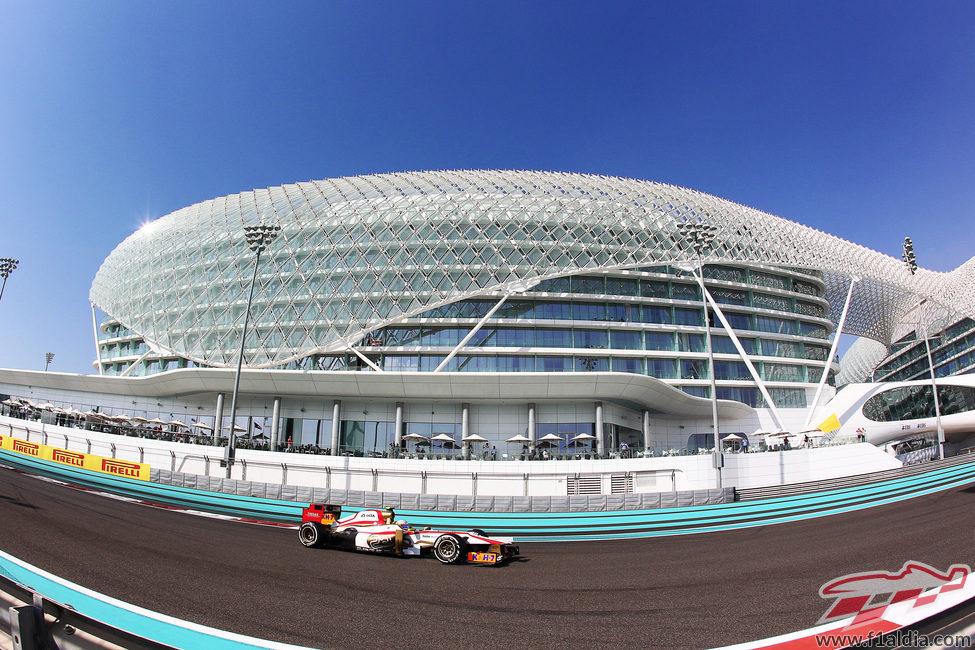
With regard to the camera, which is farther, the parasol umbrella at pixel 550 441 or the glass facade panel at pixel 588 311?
the glass facade panel at pixel 588 311

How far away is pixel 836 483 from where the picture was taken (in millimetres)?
29984

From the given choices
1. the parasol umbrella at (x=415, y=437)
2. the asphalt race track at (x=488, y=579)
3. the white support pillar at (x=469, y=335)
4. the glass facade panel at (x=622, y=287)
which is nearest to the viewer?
the asphalt race track at (x=488, y=579)

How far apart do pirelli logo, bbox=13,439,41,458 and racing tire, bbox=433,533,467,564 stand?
124 ft

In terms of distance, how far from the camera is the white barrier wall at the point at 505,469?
29.2 meters

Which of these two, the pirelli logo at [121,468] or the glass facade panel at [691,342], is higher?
the glass facade panel at [691,342]

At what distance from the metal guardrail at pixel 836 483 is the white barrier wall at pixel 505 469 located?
929 millimetres

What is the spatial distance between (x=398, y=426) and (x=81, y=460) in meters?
20.3

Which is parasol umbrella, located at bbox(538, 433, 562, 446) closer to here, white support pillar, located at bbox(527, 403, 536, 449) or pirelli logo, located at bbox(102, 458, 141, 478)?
white support pillar, located at bbox(527, 403, 536, 449)

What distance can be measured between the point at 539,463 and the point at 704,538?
18459 mm

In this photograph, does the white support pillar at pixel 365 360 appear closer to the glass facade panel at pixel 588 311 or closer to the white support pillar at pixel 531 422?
the white support pillar at pixel 531 422

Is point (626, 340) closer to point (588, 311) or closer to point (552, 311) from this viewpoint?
point (588, 311)

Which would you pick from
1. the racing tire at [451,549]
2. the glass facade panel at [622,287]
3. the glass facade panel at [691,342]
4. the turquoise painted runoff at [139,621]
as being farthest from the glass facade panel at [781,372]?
the turquoise painted runoff at [139,621]

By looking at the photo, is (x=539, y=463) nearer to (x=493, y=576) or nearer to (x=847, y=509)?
(x=847, y=509)

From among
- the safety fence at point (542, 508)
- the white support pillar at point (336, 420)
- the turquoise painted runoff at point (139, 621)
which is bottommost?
the safety fence at point (542, 508)
